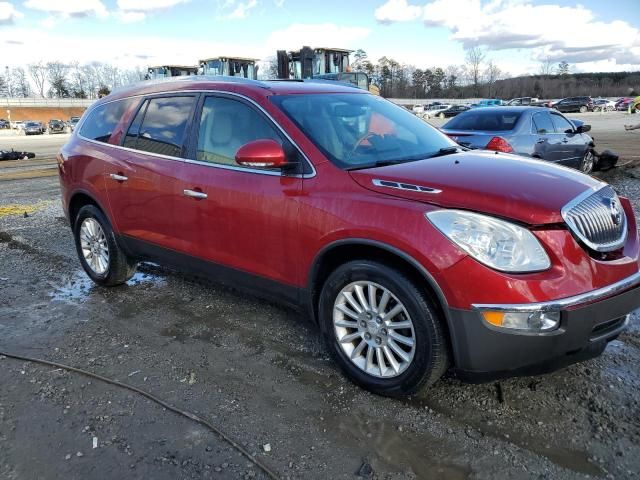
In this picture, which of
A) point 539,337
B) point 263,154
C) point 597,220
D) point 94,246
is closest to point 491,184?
point 597,220

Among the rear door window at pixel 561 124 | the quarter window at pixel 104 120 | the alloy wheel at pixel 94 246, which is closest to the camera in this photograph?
the quarter window at pixel 104 120

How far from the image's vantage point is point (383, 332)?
10.0ft

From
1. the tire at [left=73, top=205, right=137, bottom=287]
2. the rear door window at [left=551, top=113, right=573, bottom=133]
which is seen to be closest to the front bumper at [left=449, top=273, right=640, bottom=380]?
the tire at [left=73, top=205, right=137, bottom=287]

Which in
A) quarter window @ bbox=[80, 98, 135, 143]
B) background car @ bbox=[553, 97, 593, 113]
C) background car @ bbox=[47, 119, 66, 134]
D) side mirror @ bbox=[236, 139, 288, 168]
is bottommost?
background car @ bbox=[47, 119, 66, 134]

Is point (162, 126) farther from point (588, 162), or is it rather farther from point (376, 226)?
point (588, 162)

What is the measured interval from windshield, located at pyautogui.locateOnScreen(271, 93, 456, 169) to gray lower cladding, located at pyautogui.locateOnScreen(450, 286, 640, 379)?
122 centimetres

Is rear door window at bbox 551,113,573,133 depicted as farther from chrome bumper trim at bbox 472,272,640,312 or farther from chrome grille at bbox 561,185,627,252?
chrome bumper trim at bbox 472,272,640,312

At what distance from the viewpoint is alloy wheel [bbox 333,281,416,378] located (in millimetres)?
2963

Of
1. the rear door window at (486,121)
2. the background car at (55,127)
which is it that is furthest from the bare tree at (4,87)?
the rear door window at (486,121)

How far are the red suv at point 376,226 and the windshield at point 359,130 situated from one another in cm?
1

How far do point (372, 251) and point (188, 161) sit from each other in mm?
1711

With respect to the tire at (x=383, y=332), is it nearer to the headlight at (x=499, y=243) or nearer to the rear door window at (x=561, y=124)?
the headlight at (x=499, y=243)

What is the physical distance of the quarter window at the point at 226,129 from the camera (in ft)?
11.9

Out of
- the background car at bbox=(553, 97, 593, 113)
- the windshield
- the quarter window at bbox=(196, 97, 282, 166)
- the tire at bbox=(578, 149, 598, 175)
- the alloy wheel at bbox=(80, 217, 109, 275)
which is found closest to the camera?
Result: the windshield
